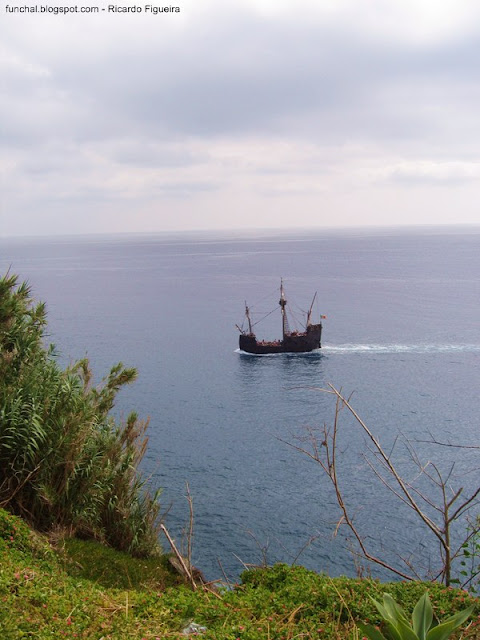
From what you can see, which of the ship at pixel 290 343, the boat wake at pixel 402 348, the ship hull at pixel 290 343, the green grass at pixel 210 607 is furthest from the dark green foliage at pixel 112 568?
the boat wake at pixel 402 348

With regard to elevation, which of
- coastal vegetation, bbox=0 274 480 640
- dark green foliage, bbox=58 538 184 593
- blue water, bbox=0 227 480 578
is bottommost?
blue water, bbox=0 227 480 578

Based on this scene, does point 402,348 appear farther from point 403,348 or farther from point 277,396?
point 277,396

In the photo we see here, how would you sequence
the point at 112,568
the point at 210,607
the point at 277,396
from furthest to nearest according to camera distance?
1. the point at 277,396
2. the point at 112,568
3. the point at 210,607

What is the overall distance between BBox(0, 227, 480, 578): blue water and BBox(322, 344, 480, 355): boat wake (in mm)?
245

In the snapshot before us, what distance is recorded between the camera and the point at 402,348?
63562mm

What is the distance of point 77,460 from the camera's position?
12680 mm

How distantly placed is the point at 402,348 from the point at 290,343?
13008 mm

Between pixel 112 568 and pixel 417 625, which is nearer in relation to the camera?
pixel 417 625

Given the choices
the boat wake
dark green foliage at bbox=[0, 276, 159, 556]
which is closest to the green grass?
dark green foliage at bbox=[0, 276, 159, 556]

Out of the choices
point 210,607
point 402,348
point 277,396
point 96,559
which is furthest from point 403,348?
point 210,607

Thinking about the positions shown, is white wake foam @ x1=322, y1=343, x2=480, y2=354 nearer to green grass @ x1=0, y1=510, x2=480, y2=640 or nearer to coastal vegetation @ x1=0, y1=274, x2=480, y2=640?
coastal vegetation @ x1=0, y1=274, x2=480, y2=640

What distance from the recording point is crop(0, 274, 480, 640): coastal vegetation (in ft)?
22.1

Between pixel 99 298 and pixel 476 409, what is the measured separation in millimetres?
74450

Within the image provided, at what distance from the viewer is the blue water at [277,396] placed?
27328 mm
